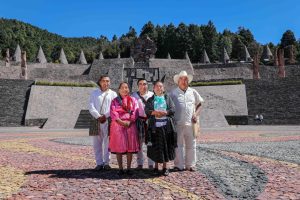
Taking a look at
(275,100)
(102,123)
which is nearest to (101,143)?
(102,123)

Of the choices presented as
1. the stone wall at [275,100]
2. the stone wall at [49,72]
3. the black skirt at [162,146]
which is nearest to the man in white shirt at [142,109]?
the black skirt at [162,146]

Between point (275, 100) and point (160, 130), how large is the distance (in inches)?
994

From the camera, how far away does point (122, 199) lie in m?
5.25

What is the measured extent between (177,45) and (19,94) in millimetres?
60755

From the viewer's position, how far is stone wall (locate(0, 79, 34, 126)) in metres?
28.6

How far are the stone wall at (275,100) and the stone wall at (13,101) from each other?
19.1 meters

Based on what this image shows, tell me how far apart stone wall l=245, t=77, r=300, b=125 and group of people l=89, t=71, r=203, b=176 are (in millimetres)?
22197

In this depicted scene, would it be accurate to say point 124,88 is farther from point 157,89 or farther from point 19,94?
point 19,94

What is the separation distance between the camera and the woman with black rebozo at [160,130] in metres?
6.93

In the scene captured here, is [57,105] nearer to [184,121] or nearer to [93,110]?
[93,110]

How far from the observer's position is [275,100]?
2995 cm

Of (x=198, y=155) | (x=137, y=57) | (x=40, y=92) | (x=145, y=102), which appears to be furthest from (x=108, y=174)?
(x=137, y=57)

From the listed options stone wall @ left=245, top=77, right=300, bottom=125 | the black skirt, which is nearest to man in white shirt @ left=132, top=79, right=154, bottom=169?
the black skirt

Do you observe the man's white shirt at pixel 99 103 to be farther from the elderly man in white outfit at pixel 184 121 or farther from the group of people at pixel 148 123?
the elderly man in white outfit at pixel 184 121
